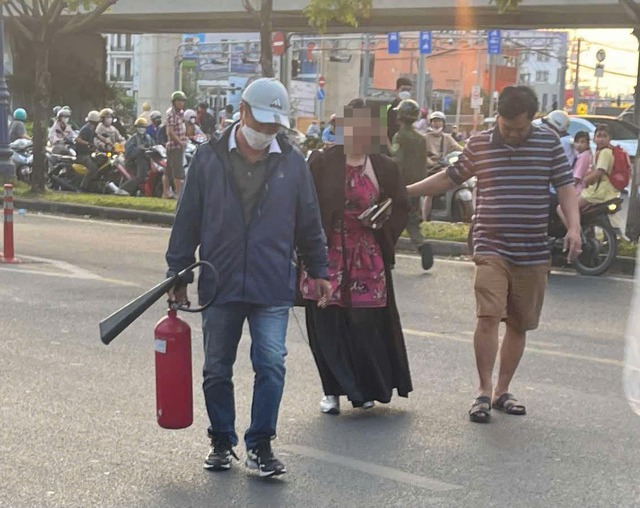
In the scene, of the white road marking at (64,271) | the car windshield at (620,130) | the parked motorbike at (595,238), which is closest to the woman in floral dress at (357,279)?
the white road marking at (64,271)

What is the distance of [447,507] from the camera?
17.2 feet

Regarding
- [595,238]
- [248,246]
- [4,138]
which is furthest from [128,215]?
[248,246]

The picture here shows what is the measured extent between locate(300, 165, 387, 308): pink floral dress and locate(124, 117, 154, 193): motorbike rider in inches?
596

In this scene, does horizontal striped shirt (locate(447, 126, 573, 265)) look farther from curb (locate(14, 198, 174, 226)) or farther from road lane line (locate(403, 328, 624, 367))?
curb (locate(14, 198, 174, 226))

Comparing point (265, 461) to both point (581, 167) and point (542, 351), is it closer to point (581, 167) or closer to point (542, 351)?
point (542, 351)

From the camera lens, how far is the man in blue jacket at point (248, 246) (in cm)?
552

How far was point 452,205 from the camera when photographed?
18453 millimetres

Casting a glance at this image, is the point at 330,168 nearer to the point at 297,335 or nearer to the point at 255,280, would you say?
the point at 255,280

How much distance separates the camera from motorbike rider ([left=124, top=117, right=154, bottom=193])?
21672 mm

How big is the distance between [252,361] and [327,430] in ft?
3.70

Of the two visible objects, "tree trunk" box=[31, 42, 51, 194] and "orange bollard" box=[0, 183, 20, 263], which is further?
"tree trunk" box=[31, 42, 51, 194]

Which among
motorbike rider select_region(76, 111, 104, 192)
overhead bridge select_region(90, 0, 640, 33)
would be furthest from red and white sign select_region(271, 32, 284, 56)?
motorbike rider select_region(76, 111, 104, 192)

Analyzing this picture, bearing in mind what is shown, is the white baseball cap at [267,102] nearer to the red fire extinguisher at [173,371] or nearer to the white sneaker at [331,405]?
the red fire extinguisher at [173,371]

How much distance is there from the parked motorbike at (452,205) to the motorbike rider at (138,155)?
5770 millimetres
